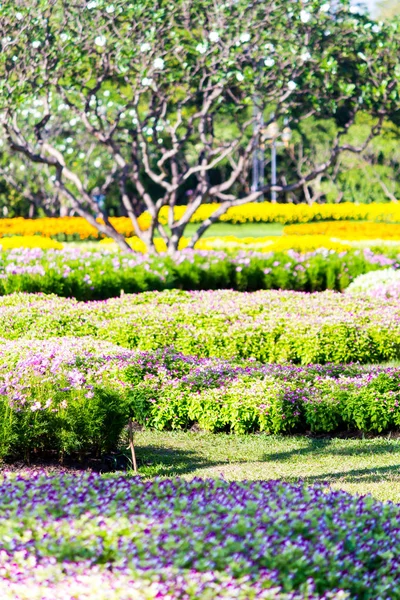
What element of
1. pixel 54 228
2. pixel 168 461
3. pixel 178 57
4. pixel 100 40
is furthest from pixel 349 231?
pixel 168 461

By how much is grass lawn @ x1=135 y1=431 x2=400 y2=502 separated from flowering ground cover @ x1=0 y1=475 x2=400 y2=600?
200 cm

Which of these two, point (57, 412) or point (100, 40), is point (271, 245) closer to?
point (100, 40)

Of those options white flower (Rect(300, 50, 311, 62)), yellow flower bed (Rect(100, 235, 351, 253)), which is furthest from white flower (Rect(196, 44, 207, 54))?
yellow flower bed (Rect(100, 235, 351, 253))

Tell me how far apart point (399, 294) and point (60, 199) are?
64.5 feet

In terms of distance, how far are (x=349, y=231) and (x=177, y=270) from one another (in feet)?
39.1

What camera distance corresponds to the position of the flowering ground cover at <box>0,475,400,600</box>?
9.67 ft

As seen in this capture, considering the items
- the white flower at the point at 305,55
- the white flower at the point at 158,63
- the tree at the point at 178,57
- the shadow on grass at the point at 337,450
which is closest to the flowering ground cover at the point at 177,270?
the tree at the point at 178,57

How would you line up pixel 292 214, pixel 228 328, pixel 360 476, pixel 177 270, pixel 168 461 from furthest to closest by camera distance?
1. pixel 292 214
2. pixel 177 270
3. pixel 228 328
4. pixel 168 461
5. pixel 360 476

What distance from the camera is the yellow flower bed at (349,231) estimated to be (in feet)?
77.4

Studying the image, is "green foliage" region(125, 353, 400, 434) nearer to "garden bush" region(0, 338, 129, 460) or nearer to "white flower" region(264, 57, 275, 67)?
"garden bush" region(0, 338, 129, 460)

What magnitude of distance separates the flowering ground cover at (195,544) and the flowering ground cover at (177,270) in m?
8.98

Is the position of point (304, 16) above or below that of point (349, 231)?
above

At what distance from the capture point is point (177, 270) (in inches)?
541

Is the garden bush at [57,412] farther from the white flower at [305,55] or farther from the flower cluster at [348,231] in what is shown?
the flower cluster at [348,231]
